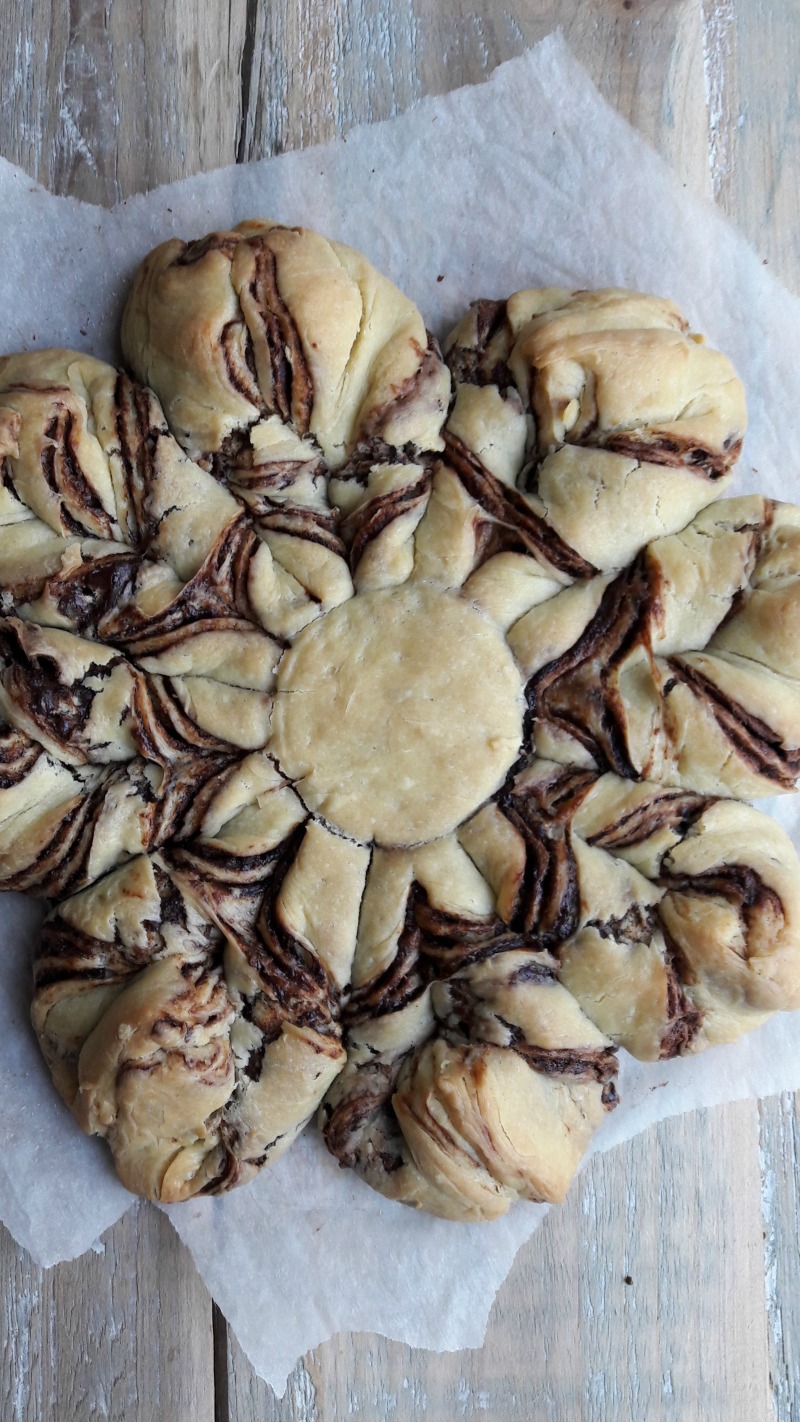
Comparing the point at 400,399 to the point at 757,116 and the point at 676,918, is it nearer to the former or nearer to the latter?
the point at 676,918

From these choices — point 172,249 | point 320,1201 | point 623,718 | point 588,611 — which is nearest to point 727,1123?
point 320,1201

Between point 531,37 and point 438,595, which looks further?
point 531,37

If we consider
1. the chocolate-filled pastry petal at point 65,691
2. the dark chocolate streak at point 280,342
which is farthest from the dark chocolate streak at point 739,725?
the chocolate-filled pastry petal at point 65,691

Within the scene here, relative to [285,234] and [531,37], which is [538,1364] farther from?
[531,37]

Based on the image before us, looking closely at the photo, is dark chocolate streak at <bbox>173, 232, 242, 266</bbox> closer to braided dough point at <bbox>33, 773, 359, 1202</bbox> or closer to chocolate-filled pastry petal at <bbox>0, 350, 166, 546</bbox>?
chocolate-filled pastry petal at <bbox>0, 350, 166, 546</bbox>

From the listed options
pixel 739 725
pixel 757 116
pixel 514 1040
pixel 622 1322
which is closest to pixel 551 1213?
pixel 622 1322
